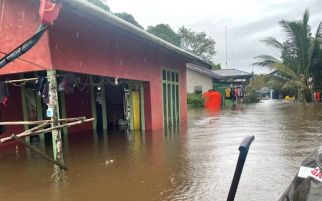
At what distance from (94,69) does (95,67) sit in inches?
3.4

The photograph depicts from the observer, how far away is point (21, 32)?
26.8ft

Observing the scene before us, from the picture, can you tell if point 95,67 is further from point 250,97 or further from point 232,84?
point 232,84

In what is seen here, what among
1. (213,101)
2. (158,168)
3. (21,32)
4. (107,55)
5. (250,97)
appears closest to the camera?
(158,168)

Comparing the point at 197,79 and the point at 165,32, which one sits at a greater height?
the point at 165,32

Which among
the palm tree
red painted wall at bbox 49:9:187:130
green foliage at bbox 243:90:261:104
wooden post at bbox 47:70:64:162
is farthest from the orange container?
wooden post at bbox 47:70:64:162

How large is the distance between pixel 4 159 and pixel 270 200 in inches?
256

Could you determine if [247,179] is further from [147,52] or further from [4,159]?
[147,52]

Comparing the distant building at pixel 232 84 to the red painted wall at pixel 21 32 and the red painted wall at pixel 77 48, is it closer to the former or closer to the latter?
the red painted wall at pixel 77 48

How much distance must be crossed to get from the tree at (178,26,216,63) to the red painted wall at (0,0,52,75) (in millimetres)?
40684

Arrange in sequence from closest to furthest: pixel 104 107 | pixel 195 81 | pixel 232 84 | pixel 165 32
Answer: pixel 104 107 < pixel 195 81 < pixel 232 84 < pixel 165 32

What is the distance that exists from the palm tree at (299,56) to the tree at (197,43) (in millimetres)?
20807

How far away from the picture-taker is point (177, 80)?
1758 cm

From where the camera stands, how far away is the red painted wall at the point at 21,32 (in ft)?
25.8

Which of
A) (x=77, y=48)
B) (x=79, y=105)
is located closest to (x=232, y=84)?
(x=79, y=105)
